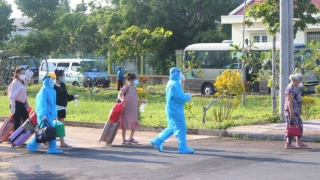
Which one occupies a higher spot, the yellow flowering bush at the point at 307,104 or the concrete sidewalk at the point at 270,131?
the yellow flowering bush at the point at 307,104

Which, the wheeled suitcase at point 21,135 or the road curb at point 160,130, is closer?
the wheeled suitcase at point 21,135

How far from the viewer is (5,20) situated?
42.9 m

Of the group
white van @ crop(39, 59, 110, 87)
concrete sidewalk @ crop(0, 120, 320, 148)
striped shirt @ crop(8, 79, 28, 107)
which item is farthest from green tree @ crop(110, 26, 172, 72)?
striped shirt @ crop(8, 79, 28, 107)

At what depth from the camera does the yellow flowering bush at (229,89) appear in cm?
1564

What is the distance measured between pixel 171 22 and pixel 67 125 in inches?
903

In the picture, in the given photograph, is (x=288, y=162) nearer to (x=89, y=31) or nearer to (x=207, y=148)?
(x=207, y=148)

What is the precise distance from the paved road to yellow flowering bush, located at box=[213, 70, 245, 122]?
2709 millimetres

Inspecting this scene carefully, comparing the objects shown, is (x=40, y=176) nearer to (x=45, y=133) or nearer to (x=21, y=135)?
(x=45, y=133)

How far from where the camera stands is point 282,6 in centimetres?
1499

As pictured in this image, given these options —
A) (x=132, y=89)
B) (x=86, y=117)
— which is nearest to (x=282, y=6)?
(x=132, y=89)

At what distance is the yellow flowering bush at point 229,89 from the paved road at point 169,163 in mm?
2709

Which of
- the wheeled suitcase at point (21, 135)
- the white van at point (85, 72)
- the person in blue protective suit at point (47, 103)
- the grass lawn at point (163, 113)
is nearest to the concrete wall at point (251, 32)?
the white van at point (85, 72)

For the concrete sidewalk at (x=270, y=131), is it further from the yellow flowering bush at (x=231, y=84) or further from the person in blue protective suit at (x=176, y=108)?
the person in blue protective suit at (x=176, y=108)

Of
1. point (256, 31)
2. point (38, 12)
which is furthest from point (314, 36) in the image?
point (38, 12)
